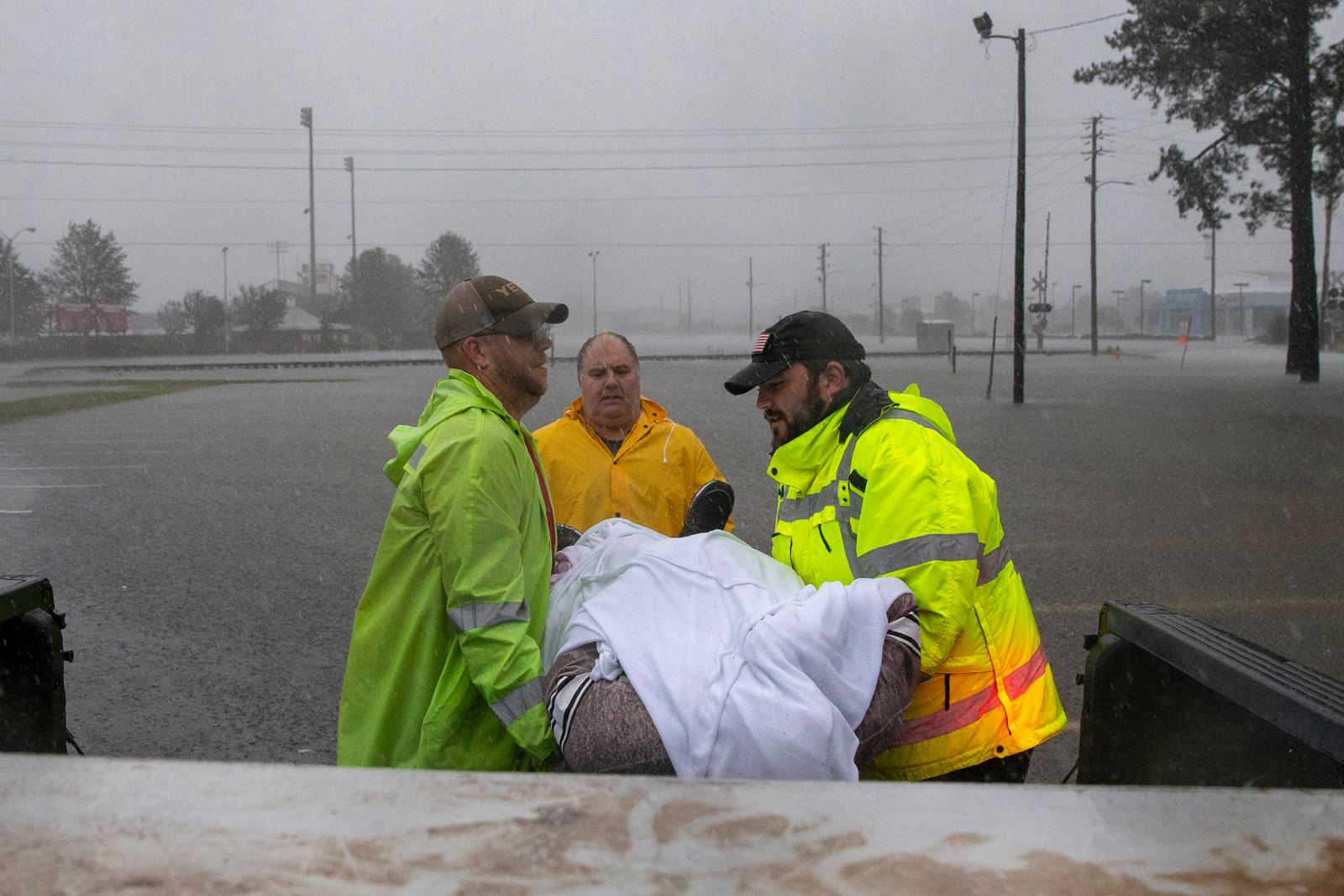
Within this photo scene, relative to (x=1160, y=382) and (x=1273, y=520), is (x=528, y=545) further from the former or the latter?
(x=1160, y=382)

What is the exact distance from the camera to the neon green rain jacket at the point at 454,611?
2.31 metres

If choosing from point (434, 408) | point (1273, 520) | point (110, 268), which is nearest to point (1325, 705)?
point (434, 408)

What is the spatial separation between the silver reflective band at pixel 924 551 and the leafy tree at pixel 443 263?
278ft

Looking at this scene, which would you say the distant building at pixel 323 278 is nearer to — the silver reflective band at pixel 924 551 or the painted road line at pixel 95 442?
the painted road line at pixel 95 442

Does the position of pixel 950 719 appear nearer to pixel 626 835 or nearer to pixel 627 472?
pixel 626 835

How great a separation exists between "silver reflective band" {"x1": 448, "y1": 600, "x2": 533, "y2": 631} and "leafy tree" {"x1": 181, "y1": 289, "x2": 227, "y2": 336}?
77.1m

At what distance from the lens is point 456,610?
2.36 meters

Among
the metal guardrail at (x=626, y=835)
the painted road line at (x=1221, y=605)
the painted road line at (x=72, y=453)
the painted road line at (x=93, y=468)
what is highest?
the metal guardrail at (x=626, y=835)

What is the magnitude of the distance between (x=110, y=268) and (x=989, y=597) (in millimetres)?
97945

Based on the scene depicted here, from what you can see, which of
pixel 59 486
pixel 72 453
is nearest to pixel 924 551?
pixel 59 486

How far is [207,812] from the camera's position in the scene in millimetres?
1017

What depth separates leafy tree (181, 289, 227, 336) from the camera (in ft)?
245

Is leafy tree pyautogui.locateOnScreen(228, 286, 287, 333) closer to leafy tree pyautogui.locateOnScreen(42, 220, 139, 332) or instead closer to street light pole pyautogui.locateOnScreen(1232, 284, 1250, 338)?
leafy tree pyautogui.locateOnScreen(42, 220, 139, 332)

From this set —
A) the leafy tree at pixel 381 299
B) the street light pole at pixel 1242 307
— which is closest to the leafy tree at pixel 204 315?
the leafy tree at pixel 381 299
